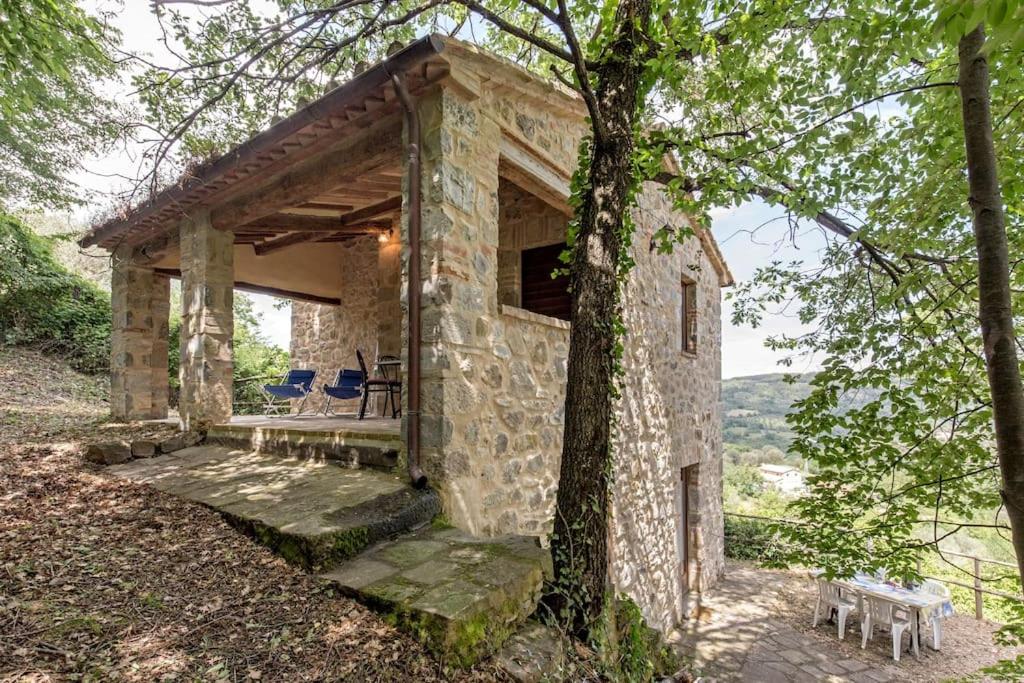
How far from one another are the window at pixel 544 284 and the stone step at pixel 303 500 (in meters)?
2.93

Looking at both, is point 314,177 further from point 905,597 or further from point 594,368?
point 905,597

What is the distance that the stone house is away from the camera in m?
3.12

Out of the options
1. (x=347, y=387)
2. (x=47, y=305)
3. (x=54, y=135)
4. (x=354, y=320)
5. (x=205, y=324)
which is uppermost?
(x=54, y=135)

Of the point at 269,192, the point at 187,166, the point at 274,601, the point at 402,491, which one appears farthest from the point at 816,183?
the point at 187,166

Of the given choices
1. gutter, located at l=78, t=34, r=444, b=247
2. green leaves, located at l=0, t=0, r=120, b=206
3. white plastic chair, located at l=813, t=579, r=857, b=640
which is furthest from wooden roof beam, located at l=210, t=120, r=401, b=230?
white plastic chair, located at l=813, t=579, r=857, b=640

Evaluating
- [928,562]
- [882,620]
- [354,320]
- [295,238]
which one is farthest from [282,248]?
[928,562]

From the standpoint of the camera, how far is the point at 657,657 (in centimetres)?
331

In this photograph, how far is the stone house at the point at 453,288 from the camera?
312cm

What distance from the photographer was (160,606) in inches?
80.7

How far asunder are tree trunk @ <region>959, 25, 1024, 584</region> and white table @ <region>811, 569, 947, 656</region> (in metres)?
5.20

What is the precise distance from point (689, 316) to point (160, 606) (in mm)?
7632

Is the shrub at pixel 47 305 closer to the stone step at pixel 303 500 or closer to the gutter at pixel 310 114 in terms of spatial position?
the gutter at pixel 310 114

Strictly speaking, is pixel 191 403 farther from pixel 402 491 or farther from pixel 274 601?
pixel 274 601

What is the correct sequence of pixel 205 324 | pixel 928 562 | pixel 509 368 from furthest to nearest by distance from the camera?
pixel 928 562
pixel 205 324
pixel 509 368
